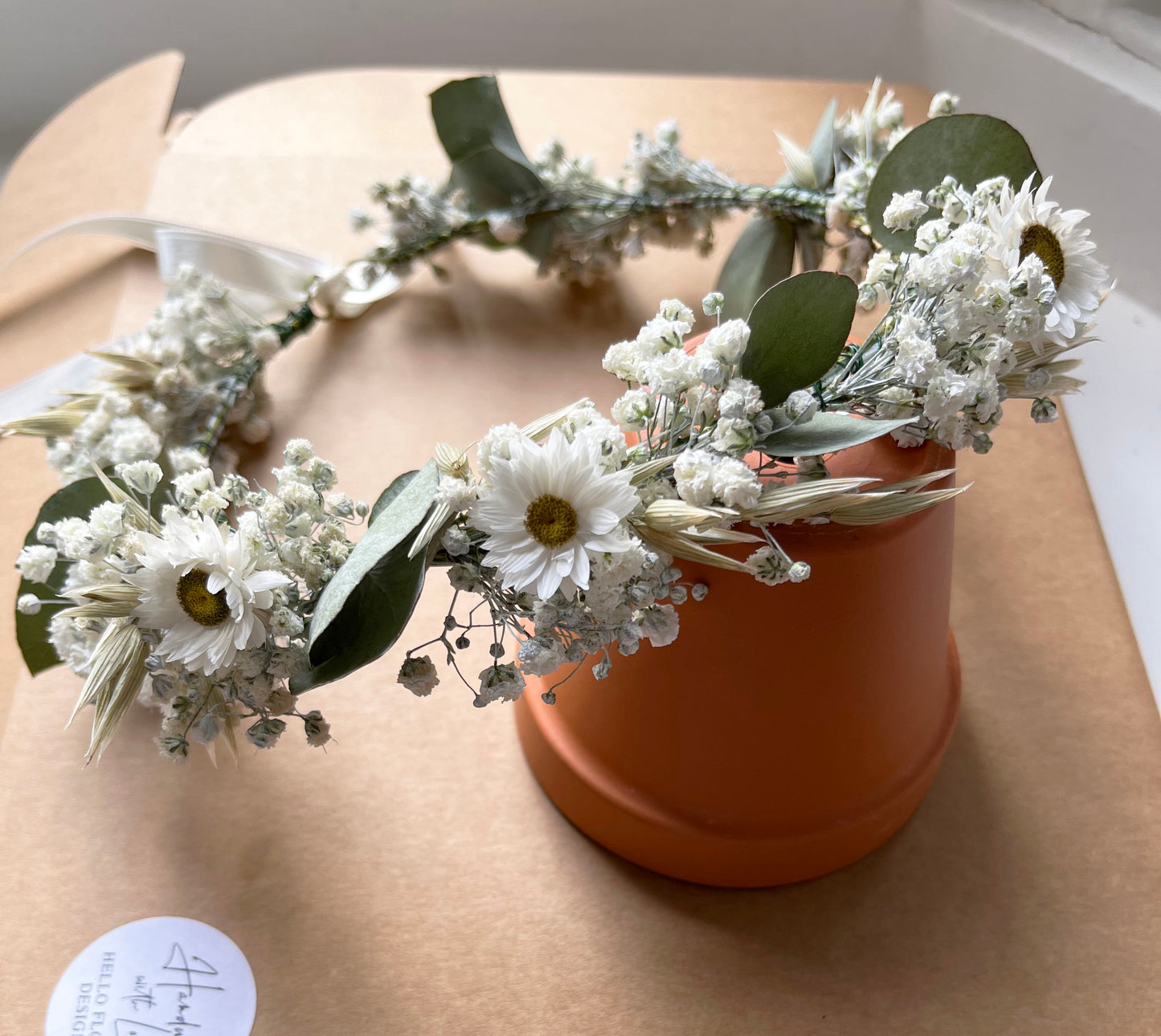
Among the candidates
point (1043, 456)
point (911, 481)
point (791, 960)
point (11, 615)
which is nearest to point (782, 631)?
point (911, 481)

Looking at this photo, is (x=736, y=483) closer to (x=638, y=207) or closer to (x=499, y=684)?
(x=499, y=684)

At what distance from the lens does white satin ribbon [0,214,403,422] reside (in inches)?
35.0

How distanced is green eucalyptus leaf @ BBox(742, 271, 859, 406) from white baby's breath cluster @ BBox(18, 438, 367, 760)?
0.22 meters

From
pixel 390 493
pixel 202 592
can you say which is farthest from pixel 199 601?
pixel 390 493

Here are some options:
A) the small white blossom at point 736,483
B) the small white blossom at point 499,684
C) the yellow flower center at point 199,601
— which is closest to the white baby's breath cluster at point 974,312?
the small white blossom at point 736,483

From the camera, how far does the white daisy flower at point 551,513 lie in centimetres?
46

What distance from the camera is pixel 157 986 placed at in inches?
25.0

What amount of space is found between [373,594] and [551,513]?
0.10 meters

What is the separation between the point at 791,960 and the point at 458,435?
508 millimetres

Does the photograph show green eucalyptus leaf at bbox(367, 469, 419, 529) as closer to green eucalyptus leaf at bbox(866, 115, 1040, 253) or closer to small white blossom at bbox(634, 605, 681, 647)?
small white blossom at bbox(634, 605, 681, 647)

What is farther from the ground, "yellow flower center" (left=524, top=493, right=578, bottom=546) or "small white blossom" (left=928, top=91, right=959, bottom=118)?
"small white blossom" (left=928, top=91, right=959, bottom=118)

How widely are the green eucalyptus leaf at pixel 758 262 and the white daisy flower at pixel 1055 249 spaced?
11.9 inches

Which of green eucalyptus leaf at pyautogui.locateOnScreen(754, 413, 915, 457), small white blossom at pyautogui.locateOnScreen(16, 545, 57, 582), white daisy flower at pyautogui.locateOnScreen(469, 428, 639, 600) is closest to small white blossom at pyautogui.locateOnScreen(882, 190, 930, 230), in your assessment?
green eucalyptus leaf at pyautogui.locateOnScreen(754, 413, 915, 457)

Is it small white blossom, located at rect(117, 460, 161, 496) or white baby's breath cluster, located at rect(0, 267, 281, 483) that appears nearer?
small white blossom, located at rect(117, 460, 161, 496)
